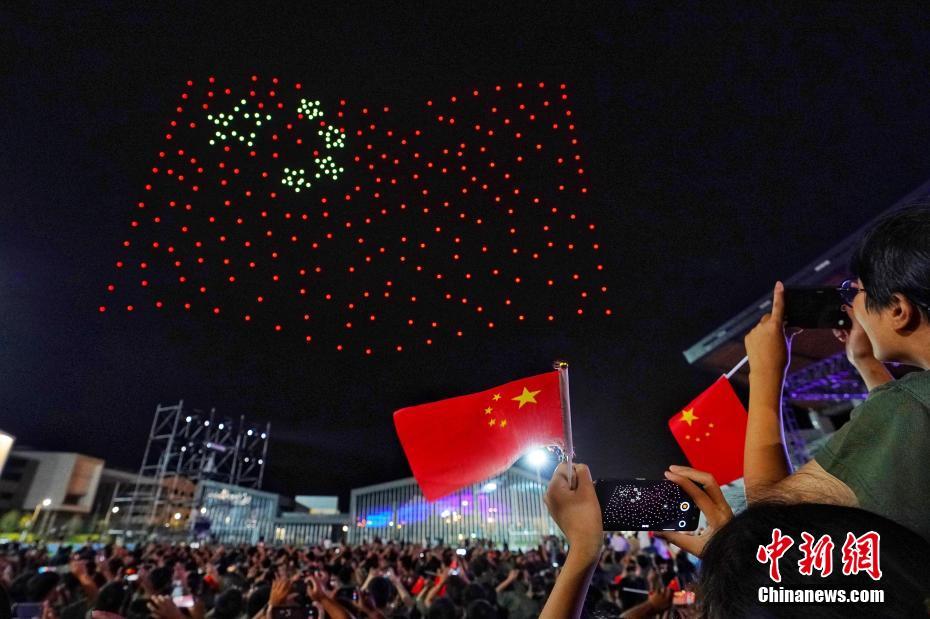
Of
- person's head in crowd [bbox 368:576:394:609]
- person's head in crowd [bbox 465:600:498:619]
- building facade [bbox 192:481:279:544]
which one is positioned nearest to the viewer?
person's head in crowd [bbox 465:600:498:619]

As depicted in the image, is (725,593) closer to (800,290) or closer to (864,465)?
(864,465)

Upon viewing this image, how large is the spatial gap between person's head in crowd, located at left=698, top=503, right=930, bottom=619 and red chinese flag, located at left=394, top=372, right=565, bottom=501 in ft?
9.21

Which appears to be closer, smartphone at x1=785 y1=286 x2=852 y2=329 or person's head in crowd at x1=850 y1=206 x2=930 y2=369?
person's head in crowd at x1=850 y1=206 x2=930 y2=369

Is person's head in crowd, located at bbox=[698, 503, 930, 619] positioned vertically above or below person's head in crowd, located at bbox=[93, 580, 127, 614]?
above

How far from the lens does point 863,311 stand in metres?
1.57

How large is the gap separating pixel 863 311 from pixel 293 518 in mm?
79079

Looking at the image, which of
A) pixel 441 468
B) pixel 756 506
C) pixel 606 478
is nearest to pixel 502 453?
pixel 441 468

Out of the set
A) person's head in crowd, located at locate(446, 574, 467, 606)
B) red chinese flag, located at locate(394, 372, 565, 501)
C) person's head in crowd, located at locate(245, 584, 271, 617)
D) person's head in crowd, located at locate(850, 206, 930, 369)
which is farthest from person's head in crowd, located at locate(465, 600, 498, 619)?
person's head in crowd, located at locate(850, 206, 930, 369)

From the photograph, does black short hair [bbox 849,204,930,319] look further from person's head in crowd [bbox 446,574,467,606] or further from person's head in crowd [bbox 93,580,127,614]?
person's head in crowd [bbox 93,580,127,614]

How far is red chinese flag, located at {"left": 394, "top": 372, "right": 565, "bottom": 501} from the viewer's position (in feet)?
12.0

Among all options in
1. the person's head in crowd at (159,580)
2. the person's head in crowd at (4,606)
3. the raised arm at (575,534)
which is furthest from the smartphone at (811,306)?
the person's head in crowd at (159,580)

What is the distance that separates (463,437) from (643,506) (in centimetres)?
220

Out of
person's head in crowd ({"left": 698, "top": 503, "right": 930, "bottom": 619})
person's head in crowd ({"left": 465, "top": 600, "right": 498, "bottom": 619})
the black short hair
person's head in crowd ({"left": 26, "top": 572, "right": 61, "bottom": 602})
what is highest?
the black short hair

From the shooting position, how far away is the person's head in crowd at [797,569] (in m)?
0.63
